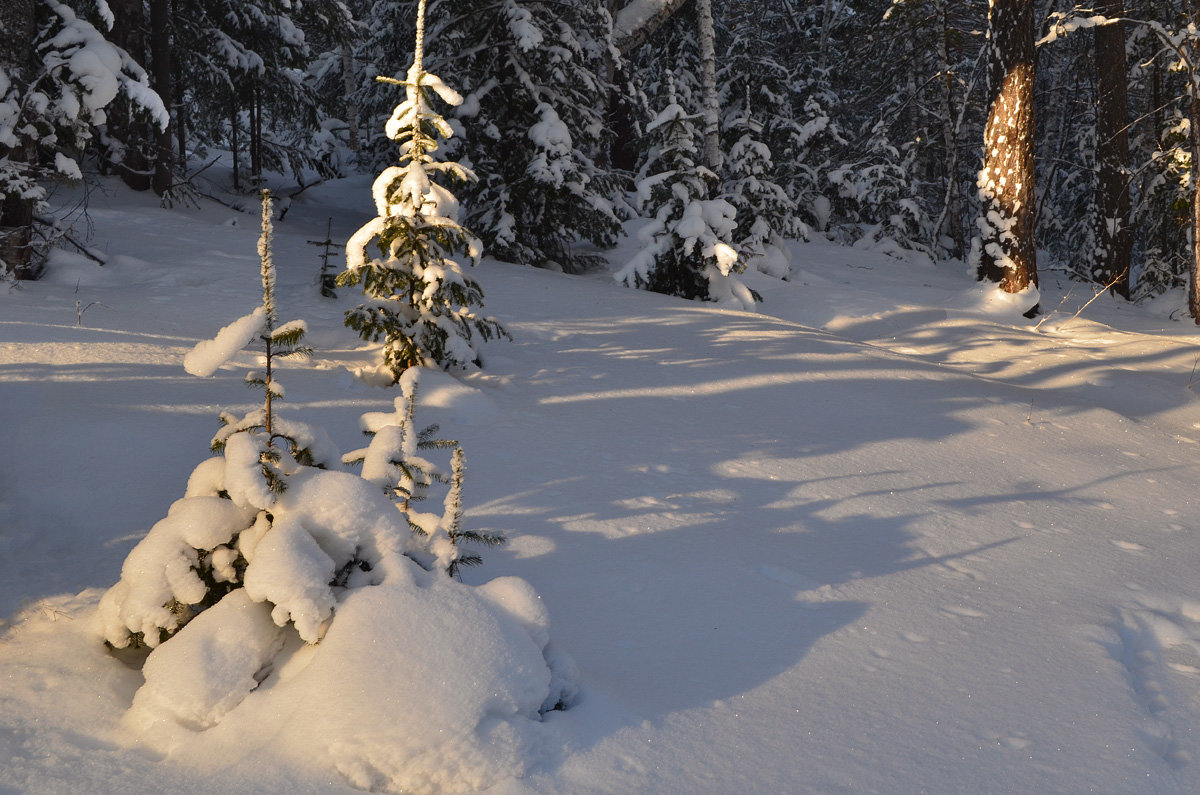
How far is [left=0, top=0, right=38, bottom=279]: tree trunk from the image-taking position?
7555mm

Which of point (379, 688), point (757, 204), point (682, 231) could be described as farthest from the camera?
point (757, 204)

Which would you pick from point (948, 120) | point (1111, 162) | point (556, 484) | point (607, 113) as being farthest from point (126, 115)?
point (948, 120)

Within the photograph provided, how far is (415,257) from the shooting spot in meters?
5.97

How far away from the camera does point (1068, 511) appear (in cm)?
516

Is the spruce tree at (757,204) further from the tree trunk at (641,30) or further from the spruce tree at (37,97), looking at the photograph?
the spruce tree at (37,97)

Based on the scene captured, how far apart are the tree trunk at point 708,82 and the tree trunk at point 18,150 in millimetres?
9065

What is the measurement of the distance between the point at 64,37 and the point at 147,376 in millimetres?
4596

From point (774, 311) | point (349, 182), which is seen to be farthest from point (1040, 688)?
point (349, 182)

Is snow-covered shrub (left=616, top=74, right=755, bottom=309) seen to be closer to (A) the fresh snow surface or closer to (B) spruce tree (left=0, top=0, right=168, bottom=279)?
(A) the fresh snow surface

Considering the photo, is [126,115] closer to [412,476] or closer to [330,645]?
[412,476]

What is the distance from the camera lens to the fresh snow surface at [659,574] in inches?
95.8

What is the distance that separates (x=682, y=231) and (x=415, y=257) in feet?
17.4

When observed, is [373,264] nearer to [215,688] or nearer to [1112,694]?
[215,688]

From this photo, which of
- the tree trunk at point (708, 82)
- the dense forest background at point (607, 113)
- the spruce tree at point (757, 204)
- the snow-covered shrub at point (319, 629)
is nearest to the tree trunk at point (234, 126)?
the dense forest background at point (607, 113)
